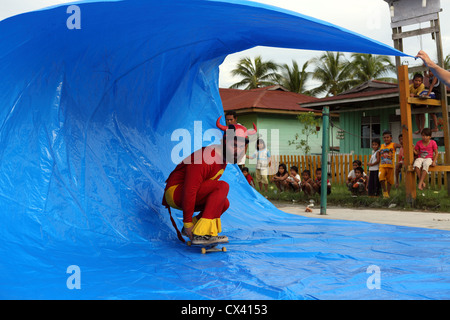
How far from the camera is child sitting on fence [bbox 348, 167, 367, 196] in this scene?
32.6ft

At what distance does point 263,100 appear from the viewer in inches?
827

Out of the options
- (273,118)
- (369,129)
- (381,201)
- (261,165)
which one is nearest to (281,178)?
(261,165)

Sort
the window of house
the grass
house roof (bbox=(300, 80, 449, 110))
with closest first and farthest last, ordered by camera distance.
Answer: the grass
house roof (bbox=(300, 80, 449, 110))
the window of house

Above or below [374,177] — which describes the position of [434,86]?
above

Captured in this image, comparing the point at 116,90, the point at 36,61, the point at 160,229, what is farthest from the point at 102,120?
the point at 160,229

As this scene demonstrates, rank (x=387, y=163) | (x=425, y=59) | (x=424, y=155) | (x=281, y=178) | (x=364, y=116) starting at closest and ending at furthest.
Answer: (x=425, y=59)
(x=424, y=155)
(x=387, y=163)
(x=281, y=178)
(x=364, y=116)

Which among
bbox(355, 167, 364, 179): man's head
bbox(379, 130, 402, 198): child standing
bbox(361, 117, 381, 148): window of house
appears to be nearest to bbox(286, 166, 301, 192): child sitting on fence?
bbox(355, 167, 364, 179): man's head

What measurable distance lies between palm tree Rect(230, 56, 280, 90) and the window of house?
51.7 ft

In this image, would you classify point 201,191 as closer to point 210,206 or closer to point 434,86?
point 210,206

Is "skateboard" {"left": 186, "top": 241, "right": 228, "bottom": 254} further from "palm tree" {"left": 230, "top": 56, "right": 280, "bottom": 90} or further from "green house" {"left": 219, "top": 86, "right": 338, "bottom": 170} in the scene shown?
"palm tree" {"left": 230, "top": 56, "right": 280, "bottom": 90}

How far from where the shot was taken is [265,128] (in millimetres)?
20406

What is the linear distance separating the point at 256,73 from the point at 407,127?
991 inches

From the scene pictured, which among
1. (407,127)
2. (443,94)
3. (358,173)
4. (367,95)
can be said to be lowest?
(358,173)
